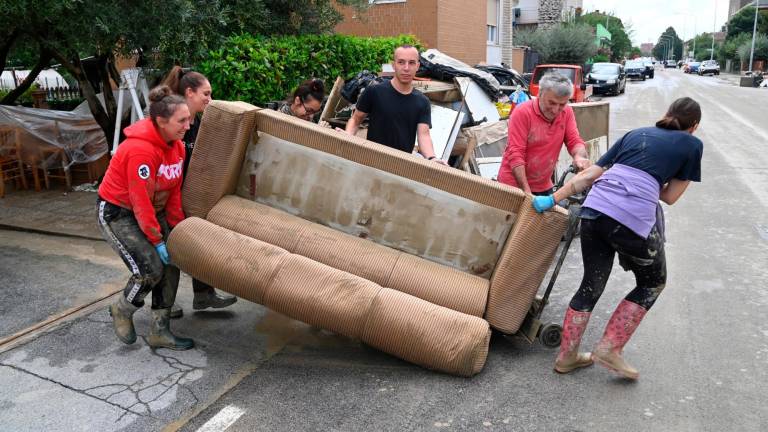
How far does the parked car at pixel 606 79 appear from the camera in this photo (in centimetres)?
2709

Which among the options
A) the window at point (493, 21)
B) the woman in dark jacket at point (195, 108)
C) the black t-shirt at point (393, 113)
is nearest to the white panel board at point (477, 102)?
the black t-shirt at point (393, 113)

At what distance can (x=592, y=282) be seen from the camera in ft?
11.5

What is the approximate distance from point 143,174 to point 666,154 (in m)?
2.98

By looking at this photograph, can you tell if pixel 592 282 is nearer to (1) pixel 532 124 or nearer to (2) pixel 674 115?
(2) pixel 674 115

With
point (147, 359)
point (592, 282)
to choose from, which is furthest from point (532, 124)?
point (147, 359)

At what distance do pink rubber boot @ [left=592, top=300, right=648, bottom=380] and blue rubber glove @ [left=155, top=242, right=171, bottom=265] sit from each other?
2704 mm

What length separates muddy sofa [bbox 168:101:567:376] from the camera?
11.2ft

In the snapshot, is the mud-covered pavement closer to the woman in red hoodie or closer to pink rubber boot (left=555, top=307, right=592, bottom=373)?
pink rubber boot (left=555, top=307, right=592, bottom=373)

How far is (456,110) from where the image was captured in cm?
793

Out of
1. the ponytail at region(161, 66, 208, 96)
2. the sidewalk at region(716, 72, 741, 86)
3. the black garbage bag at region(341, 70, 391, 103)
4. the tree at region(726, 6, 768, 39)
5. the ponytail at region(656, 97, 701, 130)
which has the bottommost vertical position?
the sidewalk at region(716, 72, 741, 86)

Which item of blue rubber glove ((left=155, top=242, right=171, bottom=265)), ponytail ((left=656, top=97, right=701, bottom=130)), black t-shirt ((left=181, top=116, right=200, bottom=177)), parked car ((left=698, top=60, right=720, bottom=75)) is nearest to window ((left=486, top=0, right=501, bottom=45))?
black t-shirt ((left=181, top=116, right=200, bottom=177))

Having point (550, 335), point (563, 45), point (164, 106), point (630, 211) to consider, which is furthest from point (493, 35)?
point (164, 106)

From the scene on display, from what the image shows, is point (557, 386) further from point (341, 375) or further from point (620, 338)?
point (341, 375)

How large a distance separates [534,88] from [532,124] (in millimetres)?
15942
